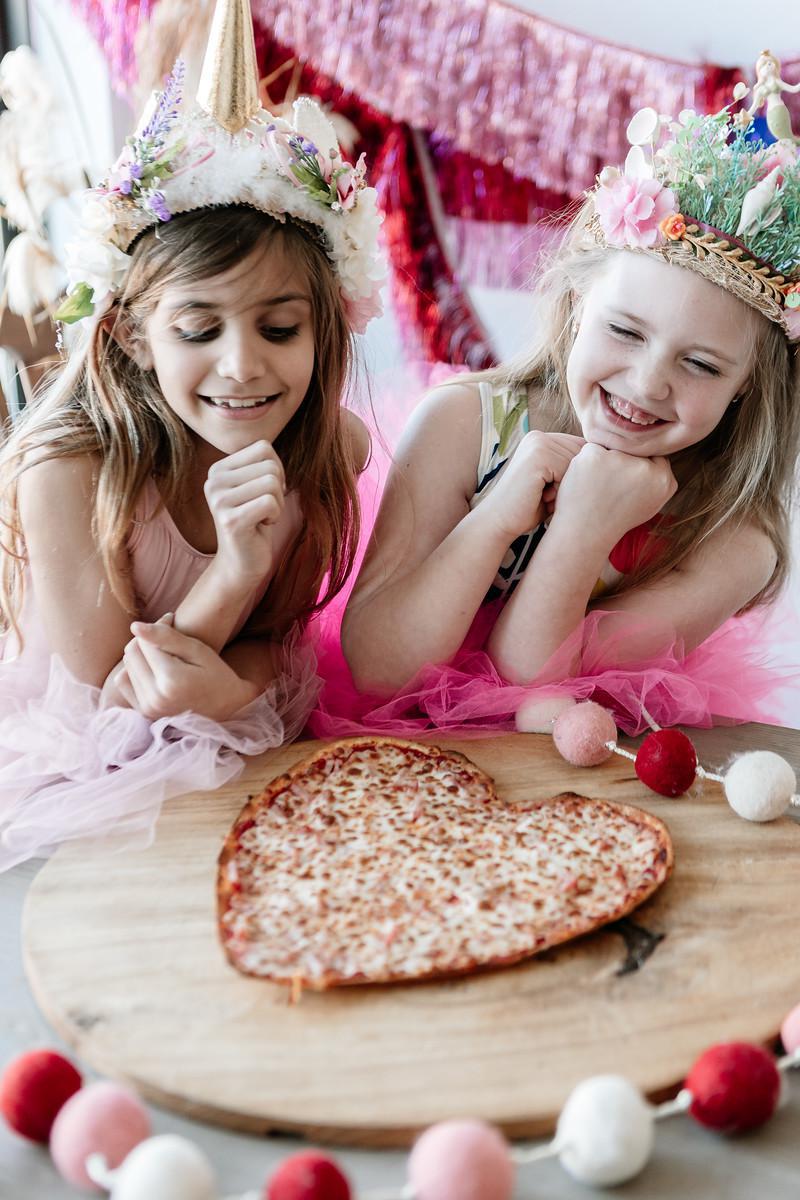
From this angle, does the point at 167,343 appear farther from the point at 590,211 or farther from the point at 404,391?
the point at 404,391

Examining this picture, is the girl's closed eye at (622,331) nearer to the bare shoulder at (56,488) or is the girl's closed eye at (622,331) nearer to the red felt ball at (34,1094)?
the bare shoulder at (56,488)

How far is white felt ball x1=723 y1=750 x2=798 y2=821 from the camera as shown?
1.05 metres

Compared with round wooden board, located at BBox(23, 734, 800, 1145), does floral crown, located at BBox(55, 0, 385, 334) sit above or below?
above

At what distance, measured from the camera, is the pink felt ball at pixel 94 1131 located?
2.12 feet

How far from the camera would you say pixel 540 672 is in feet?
4.44

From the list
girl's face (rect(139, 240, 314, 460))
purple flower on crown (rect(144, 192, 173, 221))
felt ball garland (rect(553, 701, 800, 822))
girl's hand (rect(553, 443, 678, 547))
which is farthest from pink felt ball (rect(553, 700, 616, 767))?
purple flower on crown (rect(144, 192, 173, 221))

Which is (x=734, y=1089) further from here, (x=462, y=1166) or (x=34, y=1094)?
(x=34, y=1094)

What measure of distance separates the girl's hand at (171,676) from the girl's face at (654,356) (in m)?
0.56

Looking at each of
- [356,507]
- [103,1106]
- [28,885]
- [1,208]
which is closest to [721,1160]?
[103,1106]

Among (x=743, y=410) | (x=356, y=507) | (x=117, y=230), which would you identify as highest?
(x=117, y=230)

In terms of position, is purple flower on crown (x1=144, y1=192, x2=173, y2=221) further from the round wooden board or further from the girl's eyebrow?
the round wooden board

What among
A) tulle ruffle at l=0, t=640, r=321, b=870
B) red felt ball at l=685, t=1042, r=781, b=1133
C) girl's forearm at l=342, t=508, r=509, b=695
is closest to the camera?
red felt ball at l=685, t=1042, r=781, b=1133

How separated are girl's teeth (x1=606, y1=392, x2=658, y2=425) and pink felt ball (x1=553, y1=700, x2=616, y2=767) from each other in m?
0.38

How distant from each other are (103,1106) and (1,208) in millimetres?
1884
